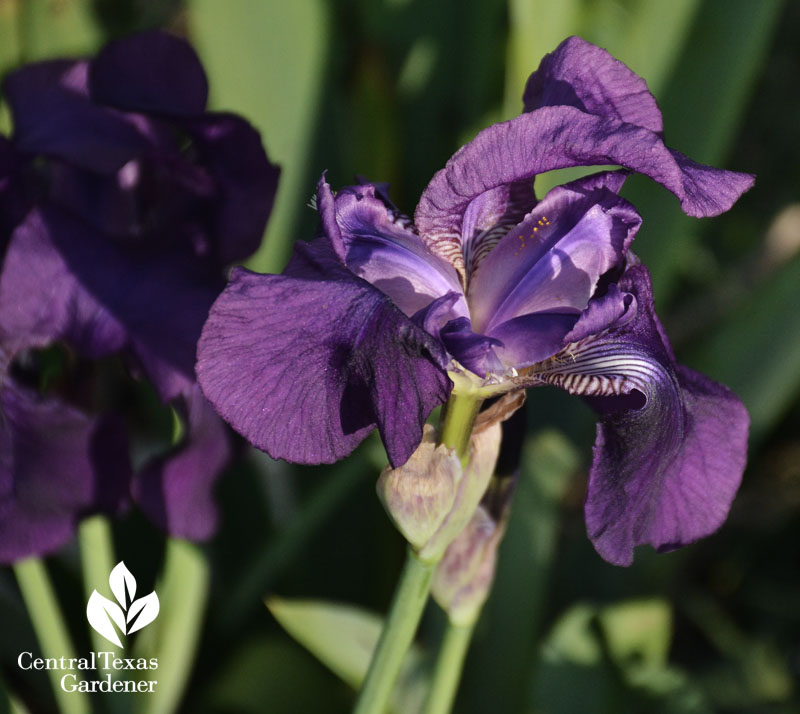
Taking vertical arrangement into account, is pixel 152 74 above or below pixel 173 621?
above

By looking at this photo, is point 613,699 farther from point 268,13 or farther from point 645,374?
point 268,13

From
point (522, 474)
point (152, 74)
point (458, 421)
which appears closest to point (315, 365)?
point (458, 421)

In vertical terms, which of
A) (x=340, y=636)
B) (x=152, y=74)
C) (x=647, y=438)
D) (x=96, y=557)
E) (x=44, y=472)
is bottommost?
(x=340, y=636)

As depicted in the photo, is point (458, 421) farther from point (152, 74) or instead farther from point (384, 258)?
point (152, 74)

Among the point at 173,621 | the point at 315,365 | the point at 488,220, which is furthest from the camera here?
the point at 173,621

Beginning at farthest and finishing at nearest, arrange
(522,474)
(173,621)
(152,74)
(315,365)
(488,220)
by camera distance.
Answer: (522,474)
(173,621)
(152,74)
(488,220)
(315,365)

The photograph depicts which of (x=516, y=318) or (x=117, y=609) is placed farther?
(x=117, y=609)
